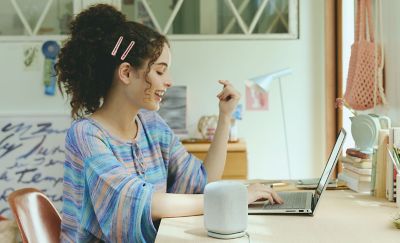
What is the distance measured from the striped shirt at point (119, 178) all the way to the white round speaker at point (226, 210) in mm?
195

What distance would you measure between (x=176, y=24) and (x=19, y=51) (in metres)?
0.98

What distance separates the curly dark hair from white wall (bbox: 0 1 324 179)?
1.75 m

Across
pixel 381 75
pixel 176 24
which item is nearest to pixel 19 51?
pixel 176 24

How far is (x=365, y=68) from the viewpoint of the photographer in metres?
2.31

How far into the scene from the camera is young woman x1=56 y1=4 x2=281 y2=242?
140 centimetres

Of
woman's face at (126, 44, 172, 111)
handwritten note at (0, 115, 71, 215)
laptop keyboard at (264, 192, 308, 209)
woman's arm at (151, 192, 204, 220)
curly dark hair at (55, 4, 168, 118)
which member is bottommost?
handwritten note at (0, 115, 71, 215)

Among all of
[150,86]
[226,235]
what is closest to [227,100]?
[150,86]

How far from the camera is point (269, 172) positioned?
346 cm

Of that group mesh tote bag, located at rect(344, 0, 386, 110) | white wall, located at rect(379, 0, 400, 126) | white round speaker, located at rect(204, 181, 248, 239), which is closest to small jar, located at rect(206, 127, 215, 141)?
mesh tote bag, located at rect(344, 0, 386, 110)

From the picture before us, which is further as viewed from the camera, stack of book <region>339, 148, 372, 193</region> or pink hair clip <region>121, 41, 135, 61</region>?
stack of book <region>339, 148, 372, 193</region>

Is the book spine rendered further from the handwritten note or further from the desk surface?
the handwritten note

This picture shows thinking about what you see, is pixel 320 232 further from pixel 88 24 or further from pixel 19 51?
pixel 19 51

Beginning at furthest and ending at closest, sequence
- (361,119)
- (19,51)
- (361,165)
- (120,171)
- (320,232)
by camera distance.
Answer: (19,51)
(361,119)
(361,165)
(120,171)
(320,232)

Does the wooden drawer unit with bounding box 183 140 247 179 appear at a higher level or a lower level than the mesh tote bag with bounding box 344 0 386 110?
lower
